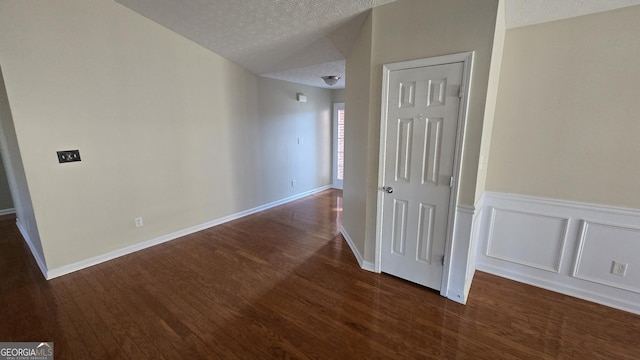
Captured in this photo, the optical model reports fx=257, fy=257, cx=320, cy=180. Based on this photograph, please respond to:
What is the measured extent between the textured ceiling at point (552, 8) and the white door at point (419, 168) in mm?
694

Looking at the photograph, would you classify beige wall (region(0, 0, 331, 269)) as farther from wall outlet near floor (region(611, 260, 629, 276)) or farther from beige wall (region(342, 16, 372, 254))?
wall outlet near floor (region(611, 260, 629, 276))

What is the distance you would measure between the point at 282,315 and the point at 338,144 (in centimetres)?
461

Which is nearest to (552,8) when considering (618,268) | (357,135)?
(357,135)

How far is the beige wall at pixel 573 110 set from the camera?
78.9 inches

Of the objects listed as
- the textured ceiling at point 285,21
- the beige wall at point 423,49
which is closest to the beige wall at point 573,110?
the textured ceiling at point 285,21

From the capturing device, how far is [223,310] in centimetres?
214

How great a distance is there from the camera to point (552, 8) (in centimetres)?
201

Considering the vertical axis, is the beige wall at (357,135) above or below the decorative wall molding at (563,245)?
above

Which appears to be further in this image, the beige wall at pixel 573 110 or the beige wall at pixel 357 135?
the beige wall at pixel 357 135

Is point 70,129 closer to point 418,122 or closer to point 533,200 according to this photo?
point 418,122

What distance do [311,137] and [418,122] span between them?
3.61 m

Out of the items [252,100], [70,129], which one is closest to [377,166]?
[252,100]

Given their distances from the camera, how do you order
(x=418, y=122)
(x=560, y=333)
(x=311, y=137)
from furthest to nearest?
(x=311, y=137)
(x=418, y=122)
(x=560, y=333)

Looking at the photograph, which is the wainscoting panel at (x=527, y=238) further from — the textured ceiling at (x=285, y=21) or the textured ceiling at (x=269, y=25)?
the textured ceiling at (x=269, y=25)
